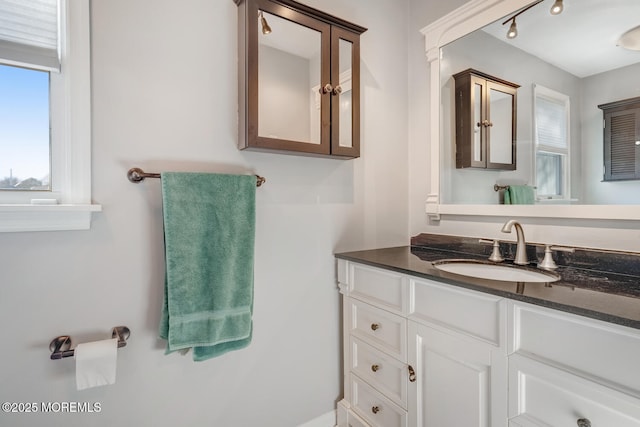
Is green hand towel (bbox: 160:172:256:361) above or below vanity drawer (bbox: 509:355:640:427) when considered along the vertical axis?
above

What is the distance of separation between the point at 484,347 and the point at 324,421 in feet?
3.35

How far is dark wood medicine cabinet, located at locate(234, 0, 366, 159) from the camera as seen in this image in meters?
1.22

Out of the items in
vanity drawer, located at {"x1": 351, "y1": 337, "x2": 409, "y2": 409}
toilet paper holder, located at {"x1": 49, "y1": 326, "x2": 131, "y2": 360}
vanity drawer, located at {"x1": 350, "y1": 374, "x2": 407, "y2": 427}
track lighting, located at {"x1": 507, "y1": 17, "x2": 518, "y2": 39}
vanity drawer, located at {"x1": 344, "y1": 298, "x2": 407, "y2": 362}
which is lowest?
vanity drawer, located at {"x1": 350, "y1": 374, "x2": 407, "y2": 427}

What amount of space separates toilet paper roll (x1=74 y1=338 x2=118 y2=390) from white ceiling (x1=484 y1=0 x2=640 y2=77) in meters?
2.02

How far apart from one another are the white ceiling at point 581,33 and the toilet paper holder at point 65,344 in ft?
6.58

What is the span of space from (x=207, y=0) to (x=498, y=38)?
1346mm

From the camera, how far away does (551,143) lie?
1272mm

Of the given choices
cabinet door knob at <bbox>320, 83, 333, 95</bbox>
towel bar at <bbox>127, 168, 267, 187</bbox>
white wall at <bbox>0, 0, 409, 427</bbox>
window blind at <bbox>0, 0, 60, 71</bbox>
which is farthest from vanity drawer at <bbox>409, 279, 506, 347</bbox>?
window blind at <bbox>0, 0, 60, 71</bbox>

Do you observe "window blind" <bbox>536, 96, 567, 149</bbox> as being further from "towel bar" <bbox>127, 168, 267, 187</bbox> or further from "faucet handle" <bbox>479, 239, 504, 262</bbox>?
"towel bar" <bbox>127, 168, 267, 187</bbox>

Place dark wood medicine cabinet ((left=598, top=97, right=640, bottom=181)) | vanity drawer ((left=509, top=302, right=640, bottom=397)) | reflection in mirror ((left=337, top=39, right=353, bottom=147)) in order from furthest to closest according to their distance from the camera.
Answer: reflection in mirror ((left=337, top=39, right=353, bottom=147)) < dark wood medicine cabinet ((left=598, top=97, right=640, bottom=181)) < vanity drawer ((left=509, top=302, right=640, bottom=397))

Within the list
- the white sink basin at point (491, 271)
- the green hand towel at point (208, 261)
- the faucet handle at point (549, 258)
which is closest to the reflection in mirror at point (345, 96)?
the green hand towel at point (208, 261)

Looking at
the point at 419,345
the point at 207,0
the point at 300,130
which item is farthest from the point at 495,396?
the point at 207,0

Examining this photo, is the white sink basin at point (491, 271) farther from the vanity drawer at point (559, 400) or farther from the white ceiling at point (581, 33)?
the white ceiling at point (581, 33)

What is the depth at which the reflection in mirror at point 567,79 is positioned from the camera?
43.3 inches
